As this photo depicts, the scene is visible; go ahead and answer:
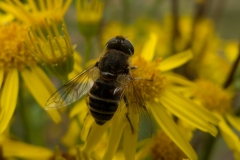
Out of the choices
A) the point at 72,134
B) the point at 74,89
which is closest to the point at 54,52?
the point at 74,89

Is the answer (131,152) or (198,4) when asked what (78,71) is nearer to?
(131,152)

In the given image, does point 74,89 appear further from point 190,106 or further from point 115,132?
point 190,106

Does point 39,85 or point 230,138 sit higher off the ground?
point 39,85

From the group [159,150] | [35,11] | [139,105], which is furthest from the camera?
[35,11]

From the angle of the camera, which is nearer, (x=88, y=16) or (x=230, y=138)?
(x=230, y=138)

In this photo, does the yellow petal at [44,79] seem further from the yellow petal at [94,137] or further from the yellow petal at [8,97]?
the yellow petal at [94,137]

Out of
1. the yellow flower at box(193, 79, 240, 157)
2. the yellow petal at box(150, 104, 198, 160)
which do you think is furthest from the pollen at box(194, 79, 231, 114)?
the yellow petal at box(150, 104, 198, 160)

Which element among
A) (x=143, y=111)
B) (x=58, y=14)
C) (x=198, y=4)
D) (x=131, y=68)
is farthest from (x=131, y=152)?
(x=198, y=4)

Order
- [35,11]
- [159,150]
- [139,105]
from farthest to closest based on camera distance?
[35,11] < [159,150] < [139,105]

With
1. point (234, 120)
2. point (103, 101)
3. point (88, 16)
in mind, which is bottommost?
point (234, 120)
